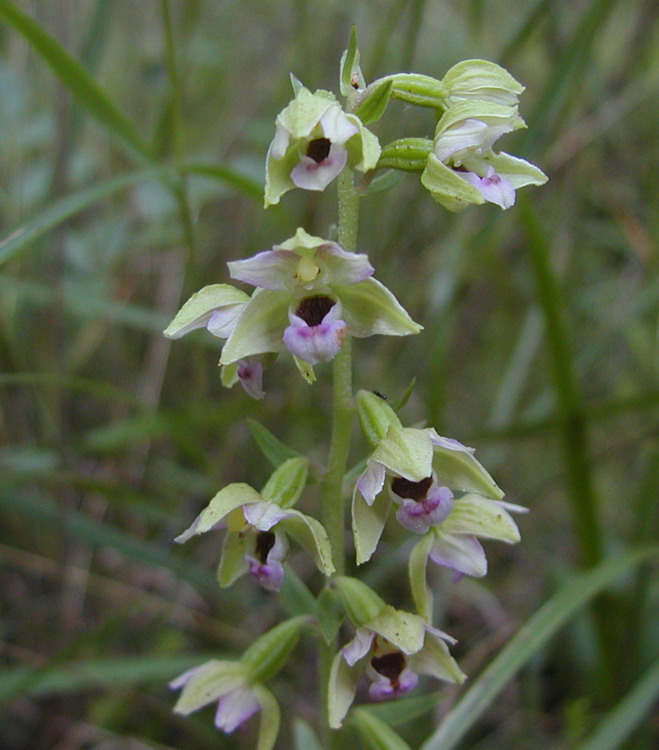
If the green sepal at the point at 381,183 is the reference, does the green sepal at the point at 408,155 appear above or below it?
above

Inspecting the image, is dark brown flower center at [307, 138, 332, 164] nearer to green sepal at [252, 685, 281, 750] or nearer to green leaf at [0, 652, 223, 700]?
green sepal at [252, 685, 281, 750]

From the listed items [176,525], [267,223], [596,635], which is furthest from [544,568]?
[267,223]

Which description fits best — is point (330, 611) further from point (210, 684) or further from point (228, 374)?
point (228, 374)

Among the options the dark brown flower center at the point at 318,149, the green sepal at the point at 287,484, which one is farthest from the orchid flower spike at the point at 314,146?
the green sepal at the point at 287,484

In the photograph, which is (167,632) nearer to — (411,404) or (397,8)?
(411,404)

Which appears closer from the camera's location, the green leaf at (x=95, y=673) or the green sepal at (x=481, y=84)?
the green sepal at (x=481, y=84)

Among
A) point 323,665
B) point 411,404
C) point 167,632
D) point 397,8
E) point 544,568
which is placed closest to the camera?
point 323,665

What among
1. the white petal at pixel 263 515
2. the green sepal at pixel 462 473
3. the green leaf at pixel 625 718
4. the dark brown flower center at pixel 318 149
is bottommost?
the green leaf at pixel 625 718

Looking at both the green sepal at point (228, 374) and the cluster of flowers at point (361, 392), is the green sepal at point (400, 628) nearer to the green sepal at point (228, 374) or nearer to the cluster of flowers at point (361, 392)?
the cluster of flowers at point (361, 392)
